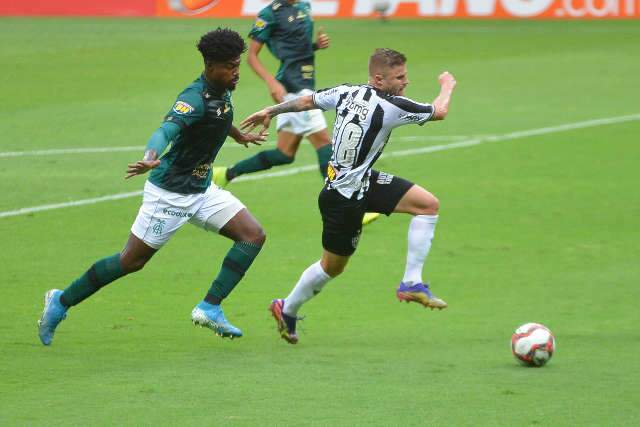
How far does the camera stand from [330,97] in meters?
9.81

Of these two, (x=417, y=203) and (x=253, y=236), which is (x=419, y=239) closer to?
(x=417, y=203)

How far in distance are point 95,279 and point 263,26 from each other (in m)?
6.23

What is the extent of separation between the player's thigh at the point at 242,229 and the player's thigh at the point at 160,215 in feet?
1.22

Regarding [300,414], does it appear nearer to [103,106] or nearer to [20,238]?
[20,238]

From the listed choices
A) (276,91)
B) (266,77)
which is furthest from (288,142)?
(266,77)

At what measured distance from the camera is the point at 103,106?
22.1 metres

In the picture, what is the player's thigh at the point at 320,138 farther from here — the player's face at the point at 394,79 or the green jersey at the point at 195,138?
the player's face at the point at 394,79

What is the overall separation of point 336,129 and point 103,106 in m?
12.9

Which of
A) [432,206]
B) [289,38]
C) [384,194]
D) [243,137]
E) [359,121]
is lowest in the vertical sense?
[289,38]

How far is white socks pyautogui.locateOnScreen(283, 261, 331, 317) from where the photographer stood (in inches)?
403

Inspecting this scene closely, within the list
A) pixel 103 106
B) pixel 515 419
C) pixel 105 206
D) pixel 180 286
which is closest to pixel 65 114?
pixel 103 106

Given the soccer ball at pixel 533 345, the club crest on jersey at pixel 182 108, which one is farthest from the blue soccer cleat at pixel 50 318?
the soccer ball at pixel 533 345

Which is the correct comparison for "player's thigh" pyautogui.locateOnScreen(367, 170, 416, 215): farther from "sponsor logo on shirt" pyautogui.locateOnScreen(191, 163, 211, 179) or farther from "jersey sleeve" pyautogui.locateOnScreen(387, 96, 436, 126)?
"sponsor logo on shirt" pyautogui.locateOnScreen(191, 163, 211, 179)

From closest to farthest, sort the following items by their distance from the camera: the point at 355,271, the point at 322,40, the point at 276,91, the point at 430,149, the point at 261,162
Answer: the point at 355,271 < the point at 322,40 < the point at 276,91 < the point at 261,162 < the point at 430,149
